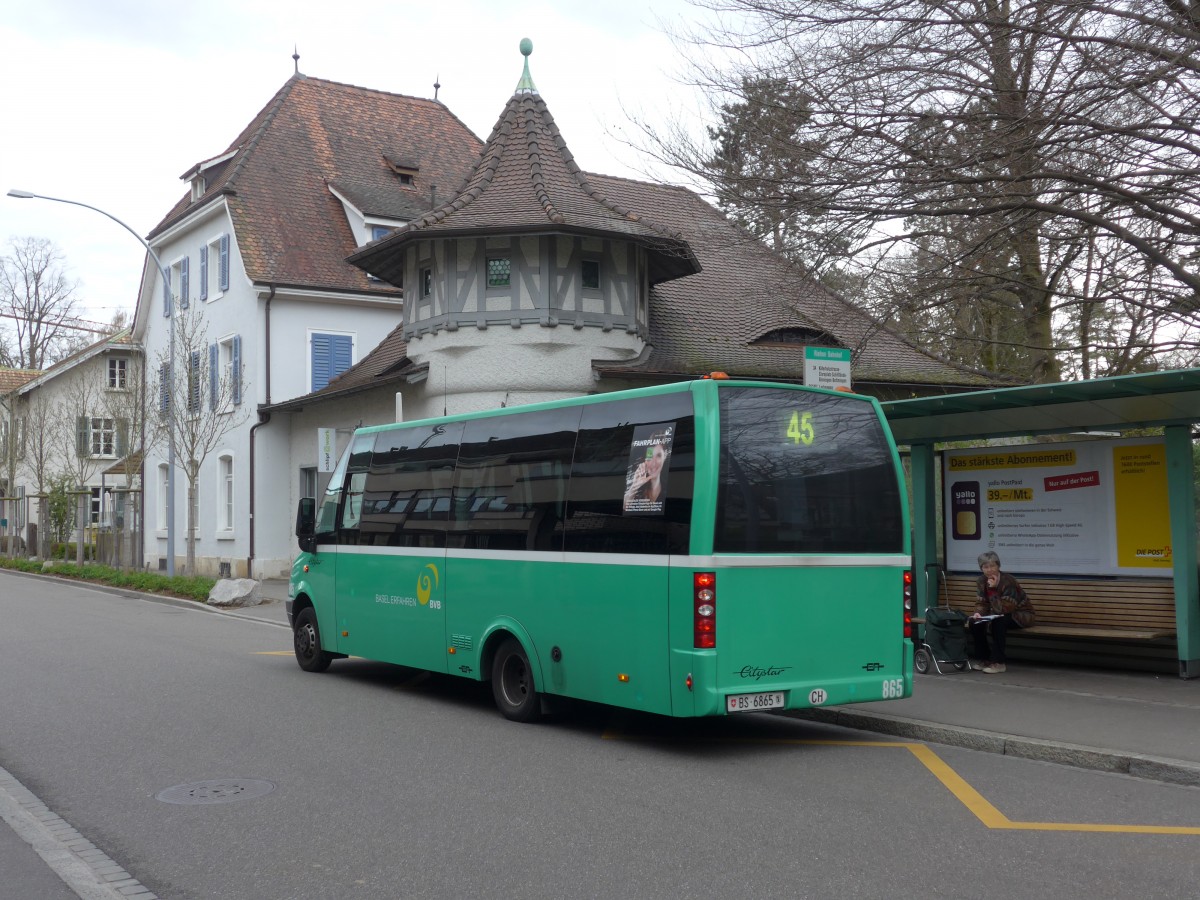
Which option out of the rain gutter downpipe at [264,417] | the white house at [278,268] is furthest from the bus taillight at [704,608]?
the rain gutter downpipe at [264,417]

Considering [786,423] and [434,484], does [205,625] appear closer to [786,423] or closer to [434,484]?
[434,484]

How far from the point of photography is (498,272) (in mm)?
23875

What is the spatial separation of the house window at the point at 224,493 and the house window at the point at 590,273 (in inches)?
570

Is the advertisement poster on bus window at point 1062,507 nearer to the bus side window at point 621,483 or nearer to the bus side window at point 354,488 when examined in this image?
the bus side window at point 621,483

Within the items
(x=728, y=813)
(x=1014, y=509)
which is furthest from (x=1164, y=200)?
(x=728, y=813)

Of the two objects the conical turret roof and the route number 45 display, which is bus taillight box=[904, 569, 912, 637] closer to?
the route number 45 display

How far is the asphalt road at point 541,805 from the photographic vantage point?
5.91m

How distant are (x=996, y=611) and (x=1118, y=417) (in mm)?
2289

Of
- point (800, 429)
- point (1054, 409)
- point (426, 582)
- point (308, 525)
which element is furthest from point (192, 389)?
point (800, 429)

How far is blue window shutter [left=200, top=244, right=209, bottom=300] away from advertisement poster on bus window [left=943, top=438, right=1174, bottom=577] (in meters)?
25.7

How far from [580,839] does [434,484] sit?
586 cm

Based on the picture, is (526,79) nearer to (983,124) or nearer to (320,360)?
(320,360)

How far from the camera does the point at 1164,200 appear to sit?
13.2m

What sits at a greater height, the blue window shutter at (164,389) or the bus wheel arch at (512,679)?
the blue window shutter at (164,389)
